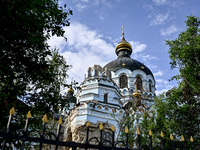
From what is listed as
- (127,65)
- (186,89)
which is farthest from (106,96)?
(186,89)

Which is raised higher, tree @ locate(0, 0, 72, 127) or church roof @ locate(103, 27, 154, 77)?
church roof @ locate(103, 27, 154, 77)

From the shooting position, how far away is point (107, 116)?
1594 centimetres

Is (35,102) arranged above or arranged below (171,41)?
below

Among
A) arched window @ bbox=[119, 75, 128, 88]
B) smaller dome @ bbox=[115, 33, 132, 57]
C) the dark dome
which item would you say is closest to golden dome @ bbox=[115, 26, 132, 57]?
smaller dome @ bbox=[115, 33, 132, 57]

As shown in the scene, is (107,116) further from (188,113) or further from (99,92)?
(188,113)

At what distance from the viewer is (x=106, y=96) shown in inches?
740

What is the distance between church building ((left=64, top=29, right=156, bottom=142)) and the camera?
15.2m

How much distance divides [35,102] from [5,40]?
6.69ft

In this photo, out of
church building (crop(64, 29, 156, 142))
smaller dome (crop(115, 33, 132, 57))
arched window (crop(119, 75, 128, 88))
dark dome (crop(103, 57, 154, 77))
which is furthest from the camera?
smaller dome (crop(115, 33, 132, 57))

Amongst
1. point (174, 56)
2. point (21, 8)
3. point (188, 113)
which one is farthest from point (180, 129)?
point (21, 8)

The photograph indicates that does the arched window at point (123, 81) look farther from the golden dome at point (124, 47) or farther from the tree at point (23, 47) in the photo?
the tree at point (23, 47)

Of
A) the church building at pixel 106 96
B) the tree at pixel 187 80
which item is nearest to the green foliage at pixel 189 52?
the tree at pixel 187 80

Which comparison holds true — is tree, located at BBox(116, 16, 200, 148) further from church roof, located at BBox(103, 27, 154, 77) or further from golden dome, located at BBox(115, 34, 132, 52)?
golden dome, located at BBox(115, 34, 132, 52)

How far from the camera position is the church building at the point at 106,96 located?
49.8 ft
